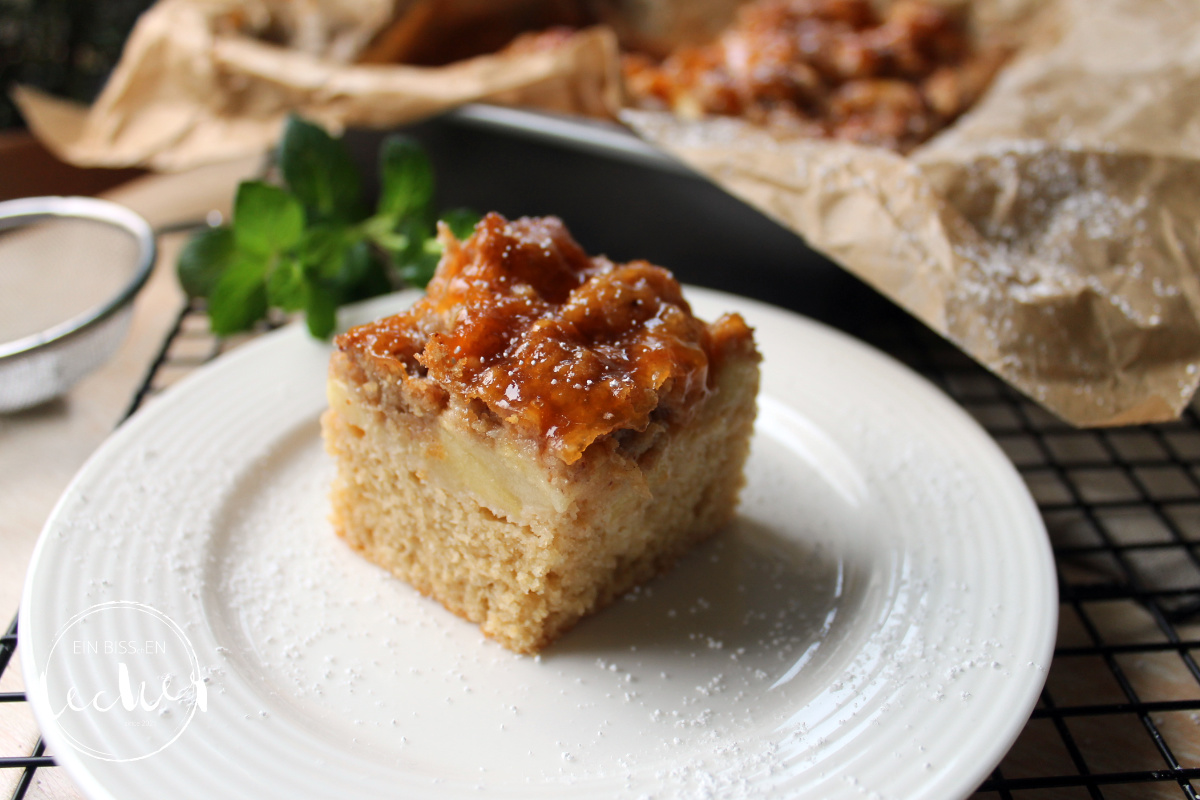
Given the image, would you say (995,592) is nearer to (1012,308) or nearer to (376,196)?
(1012,308)

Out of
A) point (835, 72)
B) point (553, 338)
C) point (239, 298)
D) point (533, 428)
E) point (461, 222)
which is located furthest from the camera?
point (835, 72)

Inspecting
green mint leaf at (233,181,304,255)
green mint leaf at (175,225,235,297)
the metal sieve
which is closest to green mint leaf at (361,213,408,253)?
green mint leaf at (233,181,304,255)

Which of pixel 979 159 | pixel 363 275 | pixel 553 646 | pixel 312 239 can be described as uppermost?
pixel 979 159

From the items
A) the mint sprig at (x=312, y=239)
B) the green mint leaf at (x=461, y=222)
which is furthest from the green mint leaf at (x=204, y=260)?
the green mint leaf at (x=461, y=222)

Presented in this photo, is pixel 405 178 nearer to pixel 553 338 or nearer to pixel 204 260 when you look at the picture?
pixel 204 260

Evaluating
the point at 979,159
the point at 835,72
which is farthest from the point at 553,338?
the point at 835,72

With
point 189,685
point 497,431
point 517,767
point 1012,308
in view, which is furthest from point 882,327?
point 189,685

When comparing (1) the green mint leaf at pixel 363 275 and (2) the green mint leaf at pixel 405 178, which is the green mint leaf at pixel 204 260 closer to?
(1) the green mint leaf at pixel 363 275
